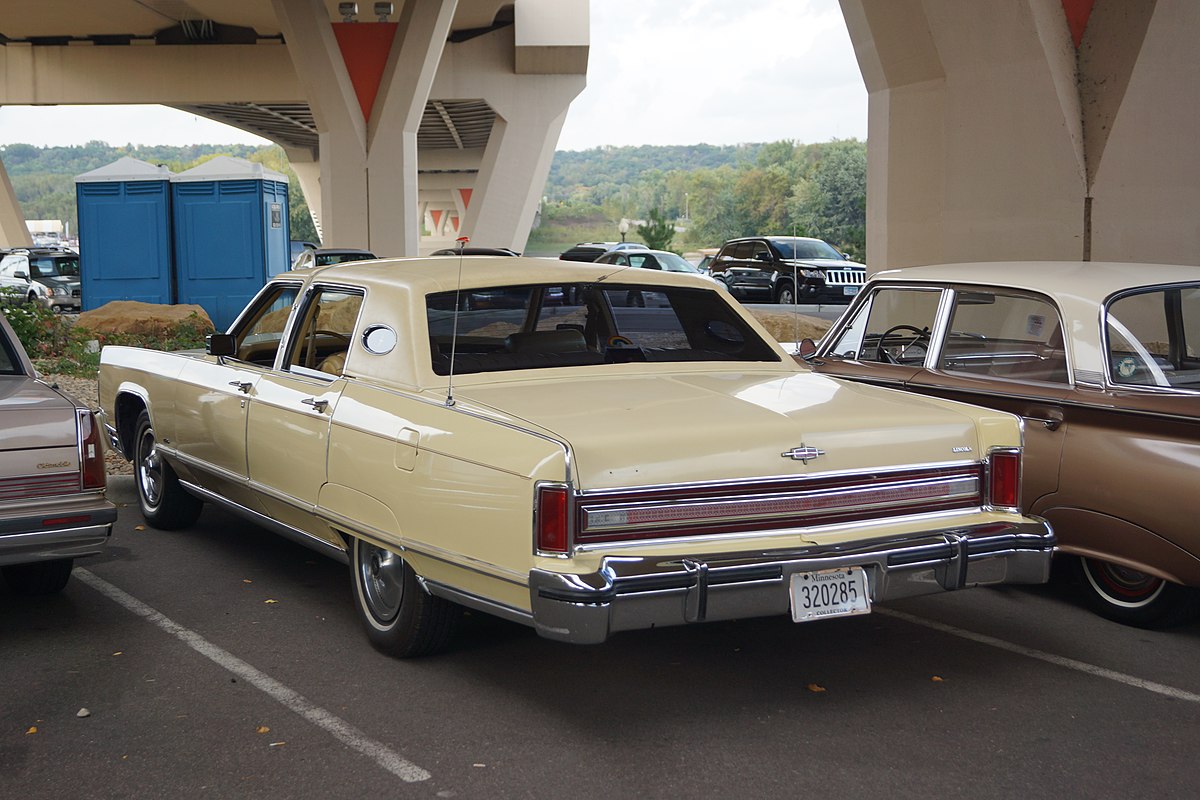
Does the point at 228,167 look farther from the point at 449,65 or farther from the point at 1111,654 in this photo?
the point at 449,65

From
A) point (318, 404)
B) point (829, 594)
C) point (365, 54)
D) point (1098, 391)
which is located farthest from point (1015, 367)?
point (365, 54)

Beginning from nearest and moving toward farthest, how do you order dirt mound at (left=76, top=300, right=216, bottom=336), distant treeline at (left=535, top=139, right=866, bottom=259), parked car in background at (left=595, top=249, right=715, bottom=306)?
dirt mound at (left=76, top=300, right=216, bottom=336) → parked car in background at (left=595, top=249, right=715, bottom=306) → distant treeline at (left=535, top=139, right=866, bottom=259)

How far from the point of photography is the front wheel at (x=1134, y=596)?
5.49 m

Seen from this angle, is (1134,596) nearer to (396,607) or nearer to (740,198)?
(396,607)

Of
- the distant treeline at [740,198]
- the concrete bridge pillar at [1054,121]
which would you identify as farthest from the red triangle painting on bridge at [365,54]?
the distant treeline at [740,198]

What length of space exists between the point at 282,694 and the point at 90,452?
156 centimetres

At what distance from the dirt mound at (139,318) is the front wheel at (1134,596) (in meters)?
13.5

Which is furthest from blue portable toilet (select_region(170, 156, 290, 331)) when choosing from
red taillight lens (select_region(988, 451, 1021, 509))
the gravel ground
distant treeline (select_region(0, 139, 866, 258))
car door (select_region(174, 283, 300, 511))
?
distant treeline (select_region(0, 139, 866, 258))

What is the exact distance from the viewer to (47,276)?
29.8 m

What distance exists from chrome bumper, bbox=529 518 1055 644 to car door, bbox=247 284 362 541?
→ 1706mm

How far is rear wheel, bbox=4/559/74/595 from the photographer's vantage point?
19.2 ft

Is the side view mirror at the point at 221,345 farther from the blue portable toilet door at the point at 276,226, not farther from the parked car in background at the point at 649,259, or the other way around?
the parked car in background at the point at 649,259

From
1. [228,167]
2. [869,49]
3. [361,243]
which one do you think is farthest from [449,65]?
[869,49]

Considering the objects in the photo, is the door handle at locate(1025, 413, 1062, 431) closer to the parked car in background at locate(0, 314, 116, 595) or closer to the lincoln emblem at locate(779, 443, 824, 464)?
the lincoln emblem at locate(779, 443, 824, 464)
